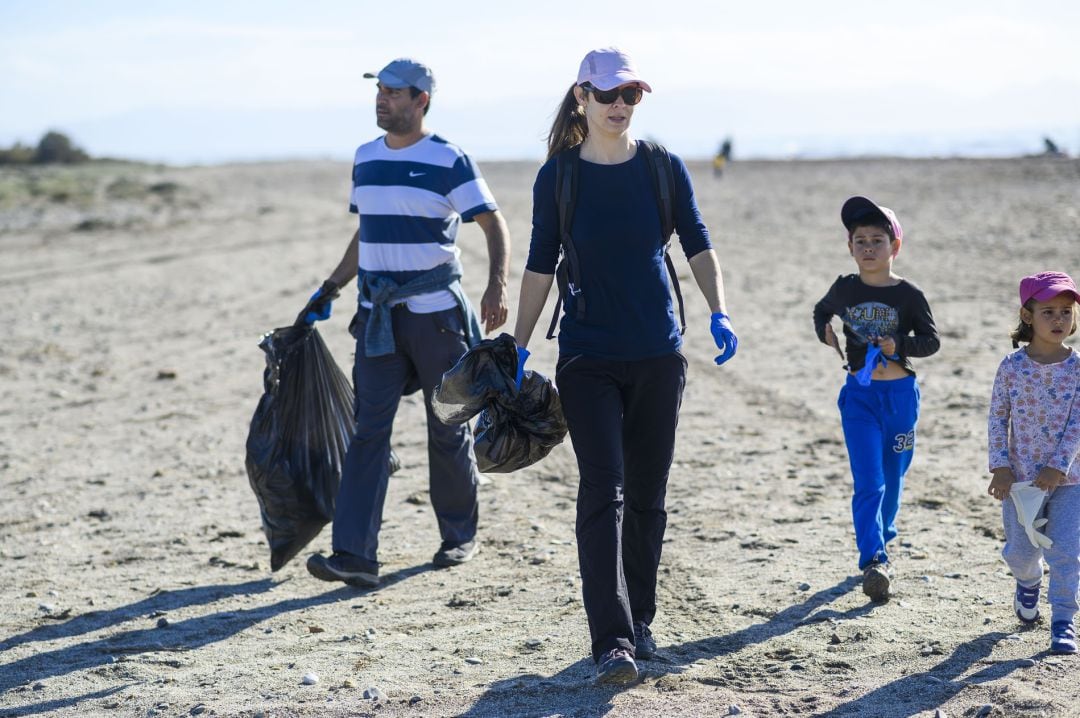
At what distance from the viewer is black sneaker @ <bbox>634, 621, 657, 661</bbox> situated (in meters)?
4.62

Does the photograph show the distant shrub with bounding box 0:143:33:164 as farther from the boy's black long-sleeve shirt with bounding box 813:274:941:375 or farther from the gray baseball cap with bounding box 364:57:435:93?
the boy's black long-sleeve shirt with bounding box 813:274:941:375

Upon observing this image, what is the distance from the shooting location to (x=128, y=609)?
5.68 meters

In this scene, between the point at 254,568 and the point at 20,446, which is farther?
the point at 20,446

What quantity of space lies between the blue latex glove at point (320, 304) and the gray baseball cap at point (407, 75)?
962 millimetres

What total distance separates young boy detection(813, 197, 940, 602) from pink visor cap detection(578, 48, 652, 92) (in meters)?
1.35

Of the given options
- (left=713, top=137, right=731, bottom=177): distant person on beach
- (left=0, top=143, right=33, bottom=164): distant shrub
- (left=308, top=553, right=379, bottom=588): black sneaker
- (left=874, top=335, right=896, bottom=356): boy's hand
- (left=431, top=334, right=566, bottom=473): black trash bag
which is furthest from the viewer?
(left=0, top=143, right=33, bottom=164): distant shrub

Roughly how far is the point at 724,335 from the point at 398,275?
6.33ft

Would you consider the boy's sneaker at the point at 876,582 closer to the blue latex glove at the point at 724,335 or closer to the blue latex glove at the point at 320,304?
the blue latex glove at the point at 724,335

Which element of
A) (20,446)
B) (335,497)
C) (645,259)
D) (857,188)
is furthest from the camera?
(857,188)

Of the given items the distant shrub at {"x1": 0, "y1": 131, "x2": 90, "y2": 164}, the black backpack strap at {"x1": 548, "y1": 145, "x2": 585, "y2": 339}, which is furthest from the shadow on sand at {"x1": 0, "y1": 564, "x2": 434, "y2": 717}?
the distant shrub at {"x1": 0, "y1": 131, "x2": 90, "y2": 164}

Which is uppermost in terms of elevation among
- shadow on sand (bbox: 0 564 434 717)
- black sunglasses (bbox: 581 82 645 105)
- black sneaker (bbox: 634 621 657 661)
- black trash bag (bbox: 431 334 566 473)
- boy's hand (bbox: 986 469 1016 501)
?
black sunglasses (bbox: 581 82 645 105)

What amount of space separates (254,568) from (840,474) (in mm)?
3216

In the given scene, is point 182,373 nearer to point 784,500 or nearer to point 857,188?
point 784,500

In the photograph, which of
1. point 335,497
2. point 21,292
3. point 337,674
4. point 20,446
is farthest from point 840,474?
point 21,292
